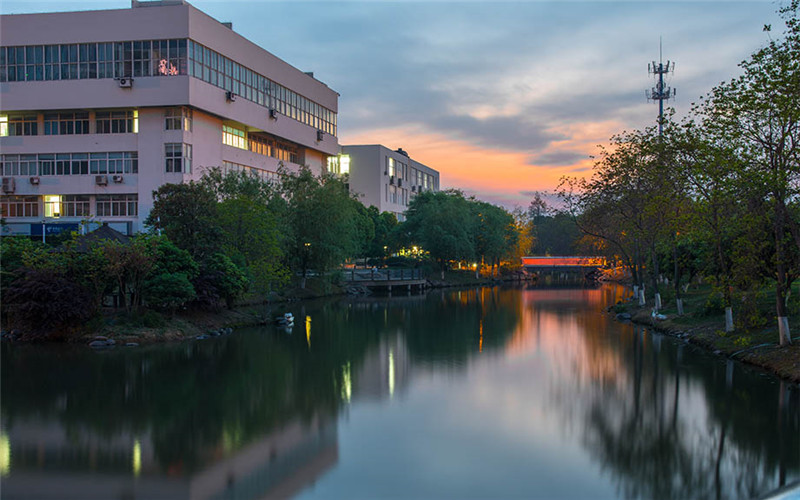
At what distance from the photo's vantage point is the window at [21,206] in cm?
4238

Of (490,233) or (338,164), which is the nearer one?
(338,164)

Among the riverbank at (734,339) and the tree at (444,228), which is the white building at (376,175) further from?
the riverbank at (734,339)

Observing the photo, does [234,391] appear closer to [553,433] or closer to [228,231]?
[553,433]

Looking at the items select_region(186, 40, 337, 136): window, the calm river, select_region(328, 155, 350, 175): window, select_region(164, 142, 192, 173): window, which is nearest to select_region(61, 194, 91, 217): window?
select_region(164, 142, 192, 173): window

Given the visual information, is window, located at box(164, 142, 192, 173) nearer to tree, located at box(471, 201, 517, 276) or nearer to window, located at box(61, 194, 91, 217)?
window, located at box(61, 194, 91, 217)

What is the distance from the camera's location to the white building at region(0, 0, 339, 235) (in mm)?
40219

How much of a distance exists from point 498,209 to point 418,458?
6073cm

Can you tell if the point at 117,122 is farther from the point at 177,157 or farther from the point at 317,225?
the point at 317,225

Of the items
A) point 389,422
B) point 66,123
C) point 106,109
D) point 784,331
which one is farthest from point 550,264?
point 389,422

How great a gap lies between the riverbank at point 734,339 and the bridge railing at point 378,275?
92.1 feet

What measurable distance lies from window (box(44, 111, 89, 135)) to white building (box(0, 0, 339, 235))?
0.07 metres

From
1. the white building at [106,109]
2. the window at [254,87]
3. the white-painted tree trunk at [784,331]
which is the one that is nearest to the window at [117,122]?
the white building at [106,109]

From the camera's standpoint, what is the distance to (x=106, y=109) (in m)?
41.4

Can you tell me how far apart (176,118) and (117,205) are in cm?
708
